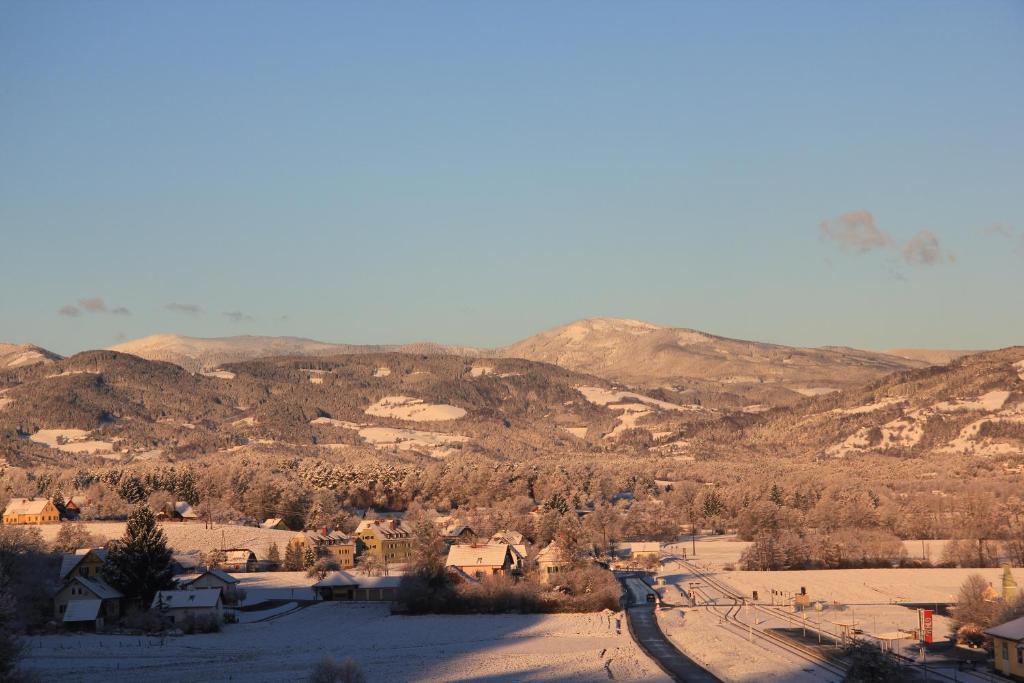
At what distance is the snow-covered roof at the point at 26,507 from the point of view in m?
131

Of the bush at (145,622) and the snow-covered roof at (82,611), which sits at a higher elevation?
the snow-covered roof at (82,611)

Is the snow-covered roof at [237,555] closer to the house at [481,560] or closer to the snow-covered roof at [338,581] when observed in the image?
the snow-covered roof at [338,581]

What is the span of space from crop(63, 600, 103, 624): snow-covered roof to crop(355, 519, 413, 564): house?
4149cm

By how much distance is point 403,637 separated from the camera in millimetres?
69875

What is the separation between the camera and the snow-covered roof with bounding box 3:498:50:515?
5167 inches

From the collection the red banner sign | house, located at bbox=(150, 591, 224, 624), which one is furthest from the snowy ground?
house, located at bbox=(150, 591, 224, 624)

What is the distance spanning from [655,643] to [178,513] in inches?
3119

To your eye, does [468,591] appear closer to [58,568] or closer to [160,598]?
[160,598]

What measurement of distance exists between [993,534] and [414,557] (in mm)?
56407

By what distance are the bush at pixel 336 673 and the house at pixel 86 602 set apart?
2628 centimetres

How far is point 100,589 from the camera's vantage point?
7825 centimetres

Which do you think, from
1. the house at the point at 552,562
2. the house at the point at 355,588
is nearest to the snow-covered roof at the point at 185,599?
the house at the point at 355,588

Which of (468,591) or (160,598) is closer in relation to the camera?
(160,598)

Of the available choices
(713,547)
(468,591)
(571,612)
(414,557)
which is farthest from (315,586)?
(713,547)
